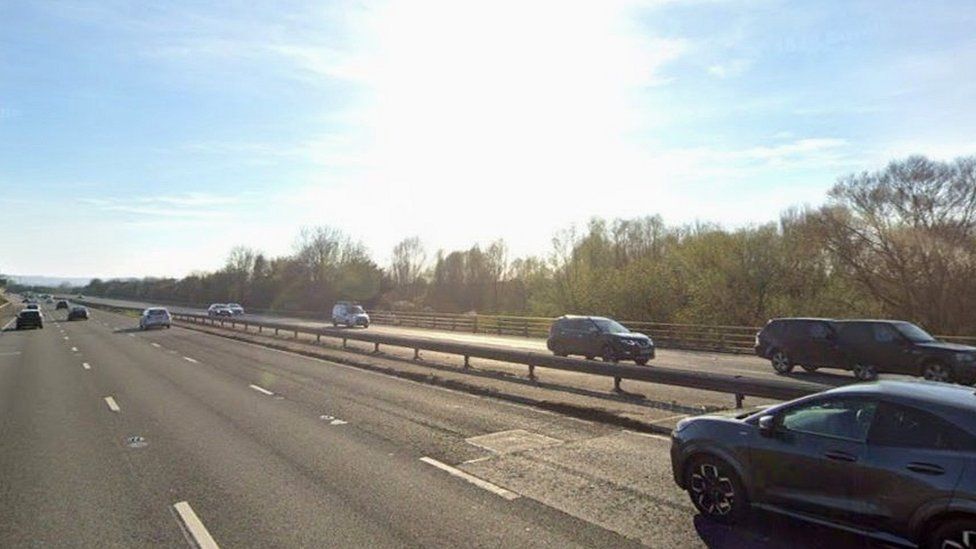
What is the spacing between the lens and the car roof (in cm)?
529

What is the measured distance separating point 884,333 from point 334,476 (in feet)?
52.3

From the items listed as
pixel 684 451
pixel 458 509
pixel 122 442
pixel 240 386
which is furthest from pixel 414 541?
pixel 240 386

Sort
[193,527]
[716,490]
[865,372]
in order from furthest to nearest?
1. [865,372]
2. [716,490]
3. [193,527]

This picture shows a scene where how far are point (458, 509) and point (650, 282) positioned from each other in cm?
4002

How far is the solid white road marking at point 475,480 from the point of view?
294 inches

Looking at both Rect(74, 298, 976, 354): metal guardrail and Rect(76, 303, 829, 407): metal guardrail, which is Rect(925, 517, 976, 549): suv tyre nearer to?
Rect(76, 303, 829, 407): metal guardrail

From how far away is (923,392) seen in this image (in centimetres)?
559

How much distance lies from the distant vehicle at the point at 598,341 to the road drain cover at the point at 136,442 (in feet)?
50.8

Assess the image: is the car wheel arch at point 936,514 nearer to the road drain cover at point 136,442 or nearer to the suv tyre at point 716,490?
the suv tyre at point 716,490

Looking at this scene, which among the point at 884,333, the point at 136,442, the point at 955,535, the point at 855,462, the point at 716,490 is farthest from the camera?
the point at 884,333

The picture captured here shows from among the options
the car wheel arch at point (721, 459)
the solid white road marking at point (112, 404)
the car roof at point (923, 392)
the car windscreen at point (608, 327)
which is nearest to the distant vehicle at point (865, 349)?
the car windscreen at point (608, 327)

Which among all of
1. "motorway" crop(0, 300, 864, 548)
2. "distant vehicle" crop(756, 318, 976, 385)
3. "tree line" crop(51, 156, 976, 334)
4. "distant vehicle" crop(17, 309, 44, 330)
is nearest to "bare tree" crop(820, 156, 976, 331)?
"tree line" crop(51, 156, 976, 334)

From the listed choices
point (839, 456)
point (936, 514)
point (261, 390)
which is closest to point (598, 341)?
Result: point (261, 390)

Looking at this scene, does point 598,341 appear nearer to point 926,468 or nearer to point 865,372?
point 865,372
